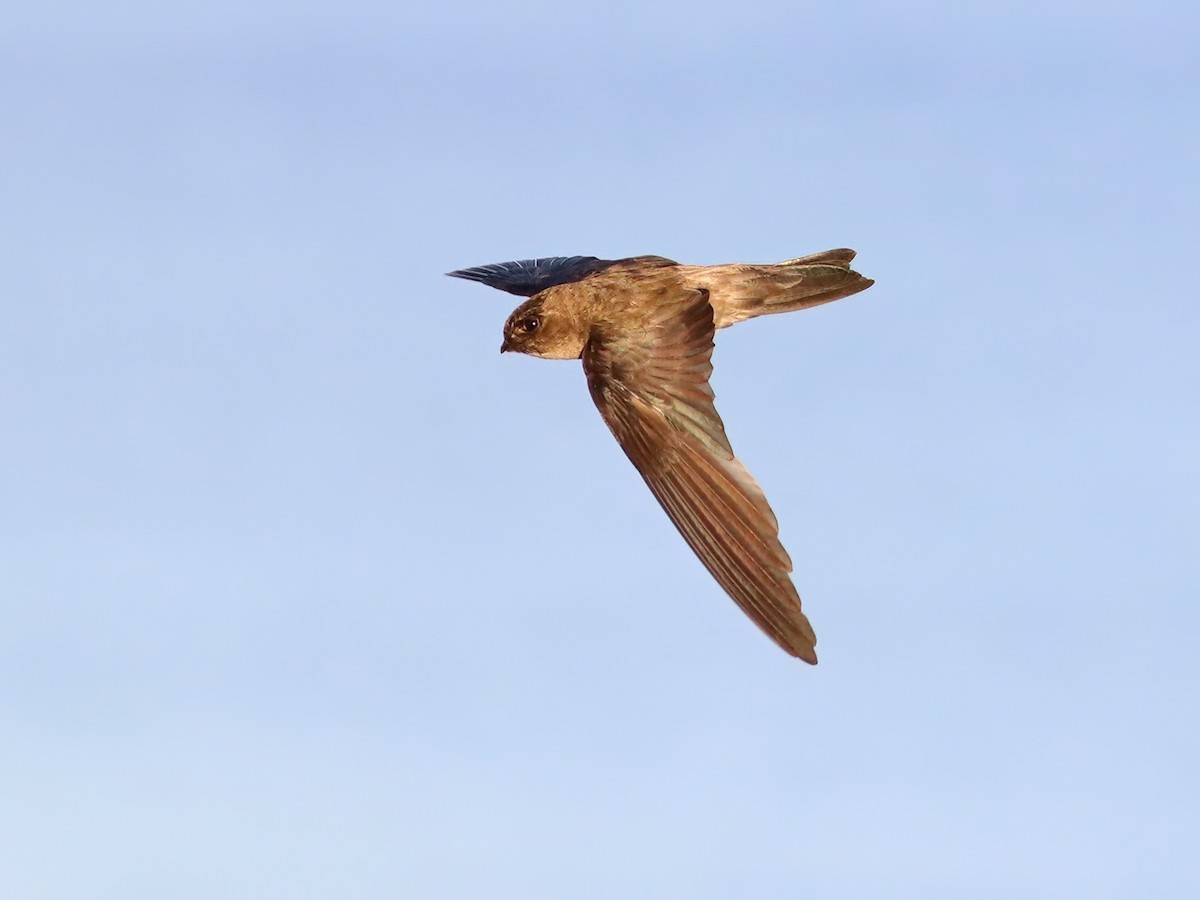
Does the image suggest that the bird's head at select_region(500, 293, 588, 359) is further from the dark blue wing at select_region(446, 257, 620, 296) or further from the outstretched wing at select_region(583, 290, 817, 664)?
the dark blue wing at select_region(446, 257, 620, 296)

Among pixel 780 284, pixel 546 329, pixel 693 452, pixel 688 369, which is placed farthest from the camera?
pixel 780 284

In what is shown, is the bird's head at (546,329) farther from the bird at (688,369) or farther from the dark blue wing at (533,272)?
the dark blue wing at (533,272)

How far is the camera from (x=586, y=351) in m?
14.9

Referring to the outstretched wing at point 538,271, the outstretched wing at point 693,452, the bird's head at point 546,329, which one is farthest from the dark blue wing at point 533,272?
the outstretched wing at point 693,452

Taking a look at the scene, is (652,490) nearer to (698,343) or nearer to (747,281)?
(698,343)

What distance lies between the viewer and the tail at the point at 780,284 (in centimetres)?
1538

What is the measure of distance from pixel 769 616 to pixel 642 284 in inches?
162

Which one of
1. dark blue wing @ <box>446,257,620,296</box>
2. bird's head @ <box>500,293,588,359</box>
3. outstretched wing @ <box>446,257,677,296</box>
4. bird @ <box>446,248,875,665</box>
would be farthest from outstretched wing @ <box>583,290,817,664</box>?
dark blue wing @ <box>446,257,620,296</box>

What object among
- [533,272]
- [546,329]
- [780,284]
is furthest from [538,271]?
[780,284]

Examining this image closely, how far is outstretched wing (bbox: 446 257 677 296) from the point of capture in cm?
1633

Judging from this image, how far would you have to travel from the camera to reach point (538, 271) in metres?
18.8

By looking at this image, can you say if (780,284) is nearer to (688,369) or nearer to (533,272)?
(688,369)

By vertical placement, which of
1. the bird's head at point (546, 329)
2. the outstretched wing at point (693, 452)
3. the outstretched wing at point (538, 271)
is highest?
the outstretched wing at point (538, 271)

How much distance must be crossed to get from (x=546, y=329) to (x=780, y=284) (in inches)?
93.3
